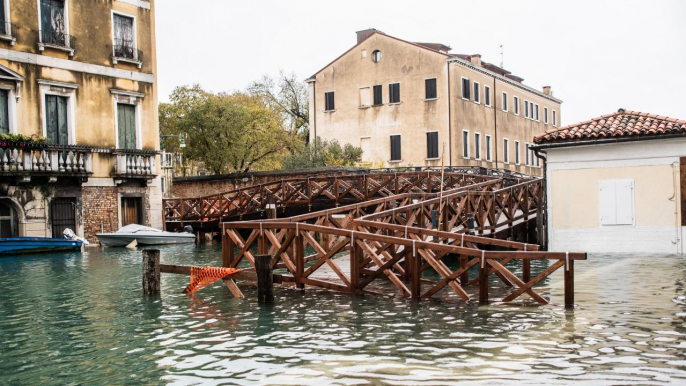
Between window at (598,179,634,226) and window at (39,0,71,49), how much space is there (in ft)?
60.2

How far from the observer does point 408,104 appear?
3900 centimetres

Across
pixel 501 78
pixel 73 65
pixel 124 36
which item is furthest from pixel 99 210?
pixel 501 78

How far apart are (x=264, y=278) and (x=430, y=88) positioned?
28671 mm

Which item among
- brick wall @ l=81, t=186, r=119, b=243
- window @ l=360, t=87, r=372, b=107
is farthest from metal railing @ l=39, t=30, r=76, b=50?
window @ l=360, t=87, r=372, b=107

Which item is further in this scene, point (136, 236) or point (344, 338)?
point (136, 236)

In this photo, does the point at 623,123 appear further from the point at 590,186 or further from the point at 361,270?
the point at 361,270

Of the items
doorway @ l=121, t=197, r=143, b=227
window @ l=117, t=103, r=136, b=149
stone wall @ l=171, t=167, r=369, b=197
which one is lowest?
doorway @ l=121, t=197, r=143, b=227

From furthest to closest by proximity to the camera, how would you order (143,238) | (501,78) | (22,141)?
1. (501,78)
2. (143,238)
3. (22,141)

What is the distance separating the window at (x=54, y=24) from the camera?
23891 millimetres

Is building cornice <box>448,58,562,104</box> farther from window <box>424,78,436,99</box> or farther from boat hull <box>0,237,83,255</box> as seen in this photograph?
Result: boat hull <box>0,237,83,255</box>

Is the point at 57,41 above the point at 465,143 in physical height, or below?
above

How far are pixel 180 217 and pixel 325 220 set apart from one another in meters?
18.3

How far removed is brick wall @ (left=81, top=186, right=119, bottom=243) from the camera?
25.5m

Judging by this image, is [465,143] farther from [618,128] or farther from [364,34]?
[618,128]
